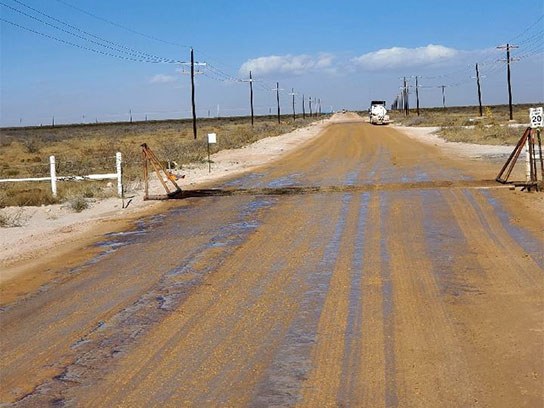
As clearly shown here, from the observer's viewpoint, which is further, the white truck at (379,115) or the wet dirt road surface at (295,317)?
the white truck at (379,115)

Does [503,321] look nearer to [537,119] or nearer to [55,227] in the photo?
[55,227]

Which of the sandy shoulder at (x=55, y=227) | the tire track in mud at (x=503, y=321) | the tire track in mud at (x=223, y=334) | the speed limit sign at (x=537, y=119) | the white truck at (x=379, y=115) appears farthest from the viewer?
the white truck at (x=379, y=115)

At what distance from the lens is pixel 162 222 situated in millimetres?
14758

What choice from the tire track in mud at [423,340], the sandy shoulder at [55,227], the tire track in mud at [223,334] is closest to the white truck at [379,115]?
the sandy shoulder at [55,227]

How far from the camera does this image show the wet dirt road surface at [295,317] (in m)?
5.27

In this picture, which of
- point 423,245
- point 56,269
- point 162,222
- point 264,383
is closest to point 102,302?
point 56,269

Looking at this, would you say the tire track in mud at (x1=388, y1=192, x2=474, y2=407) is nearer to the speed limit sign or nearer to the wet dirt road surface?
the wet dirt road surface

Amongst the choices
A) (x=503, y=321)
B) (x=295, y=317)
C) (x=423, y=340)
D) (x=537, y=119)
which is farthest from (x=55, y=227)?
(x=537, y=119)

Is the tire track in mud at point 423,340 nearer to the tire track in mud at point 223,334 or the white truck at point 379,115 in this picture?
the tire track in mud at point 223,334

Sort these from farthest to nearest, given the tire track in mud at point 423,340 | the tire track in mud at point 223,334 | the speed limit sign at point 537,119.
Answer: the speed limit sign at point 537,119 → the tire track in mud at point 223,334 → the tire track in mud at point 423,340

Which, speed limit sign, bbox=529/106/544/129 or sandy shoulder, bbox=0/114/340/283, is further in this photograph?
speed limit sign, bbox=529/106/544/129

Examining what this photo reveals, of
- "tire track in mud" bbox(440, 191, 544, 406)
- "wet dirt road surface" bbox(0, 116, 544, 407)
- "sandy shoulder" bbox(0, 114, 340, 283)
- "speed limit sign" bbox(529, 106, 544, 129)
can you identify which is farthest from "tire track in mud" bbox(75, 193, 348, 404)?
"speed limit sign" bbox(529, 106, 544, 129)

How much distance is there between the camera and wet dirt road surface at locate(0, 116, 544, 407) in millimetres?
5270

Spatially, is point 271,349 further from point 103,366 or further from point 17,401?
point 17,401
